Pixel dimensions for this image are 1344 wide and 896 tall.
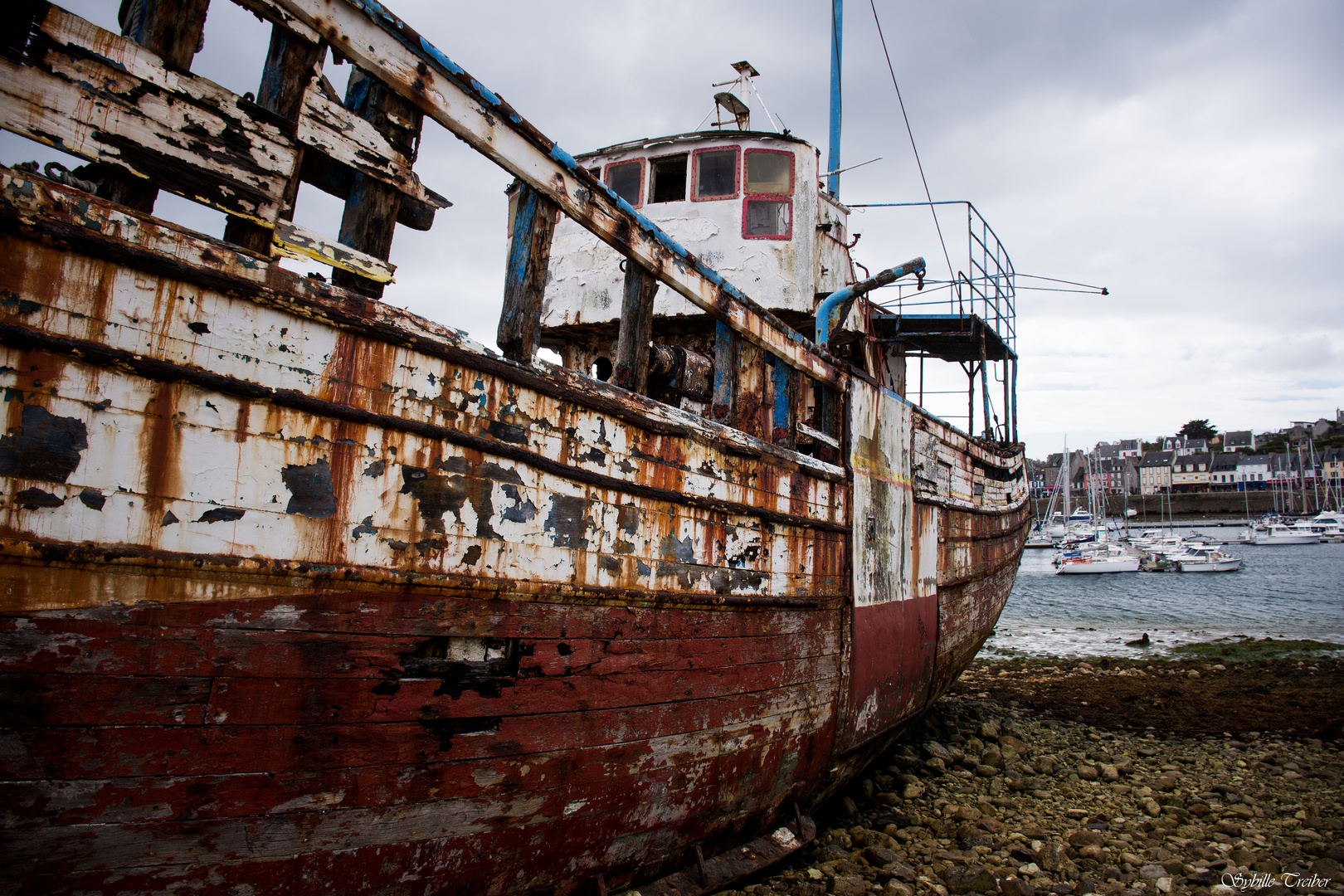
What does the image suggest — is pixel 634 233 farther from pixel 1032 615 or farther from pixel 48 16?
pixel 1032 615

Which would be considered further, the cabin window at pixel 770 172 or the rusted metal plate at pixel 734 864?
the cabin window at pixel 770 172

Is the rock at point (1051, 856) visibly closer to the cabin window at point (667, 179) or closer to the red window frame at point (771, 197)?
the red window frame at point (771, 197)

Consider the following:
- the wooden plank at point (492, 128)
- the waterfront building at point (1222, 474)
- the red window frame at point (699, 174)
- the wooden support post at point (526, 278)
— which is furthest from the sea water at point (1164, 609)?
the waterfront building at point (1222, 474)

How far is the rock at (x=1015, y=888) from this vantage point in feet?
12.6

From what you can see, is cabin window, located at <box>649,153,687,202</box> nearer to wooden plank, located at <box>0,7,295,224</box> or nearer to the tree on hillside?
wooden plank, located at <box>0,7,295,224</box>

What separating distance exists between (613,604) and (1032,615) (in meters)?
24.5

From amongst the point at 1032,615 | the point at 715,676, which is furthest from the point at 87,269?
the point at 1032,615

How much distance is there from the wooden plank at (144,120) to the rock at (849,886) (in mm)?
4211

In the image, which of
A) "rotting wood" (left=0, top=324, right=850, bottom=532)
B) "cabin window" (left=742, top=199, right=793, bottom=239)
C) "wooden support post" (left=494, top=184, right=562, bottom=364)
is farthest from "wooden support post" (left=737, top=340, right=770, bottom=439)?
"cabin window" (left=742, top=199, right=793, bottom=239)

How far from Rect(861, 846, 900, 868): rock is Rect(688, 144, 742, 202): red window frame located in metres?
5.03

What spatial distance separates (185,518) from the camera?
176 cm

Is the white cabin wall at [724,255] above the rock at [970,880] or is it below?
above

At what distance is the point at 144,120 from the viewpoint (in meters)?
1.75

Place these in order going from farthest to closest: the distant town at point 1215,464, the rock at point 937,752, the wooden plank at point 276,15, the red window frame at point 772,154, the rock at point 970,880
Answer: the distant town at point 1215,464 → the rock at point 937,752 → the red window frame at point 772,154 → the rock at point 970,880 → the wooden plank at point 276,15
